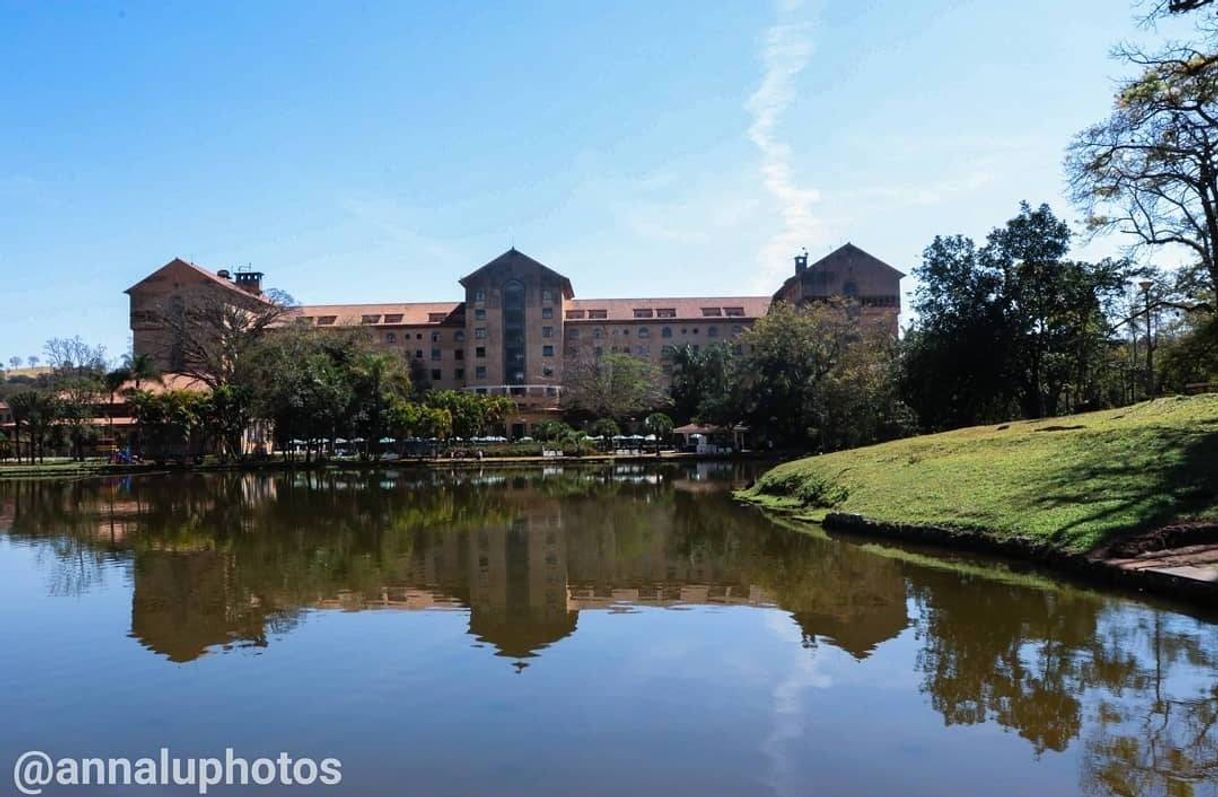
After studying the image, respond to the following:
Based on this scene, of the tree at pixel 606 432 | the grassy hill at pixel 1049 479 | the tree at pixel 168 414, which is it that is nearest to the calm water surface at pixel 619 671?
the grassy hill at pixel 1049 479

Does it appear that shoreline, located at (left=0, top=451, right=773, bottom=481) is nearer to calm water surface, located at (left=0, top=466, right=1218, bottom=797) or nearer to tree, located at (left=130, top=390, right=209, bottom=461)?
tree, located at (left=130, top=390, right=209, bottom=461)

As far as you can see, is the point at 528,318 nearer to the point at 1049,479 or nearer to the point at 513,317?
the point at 513,317

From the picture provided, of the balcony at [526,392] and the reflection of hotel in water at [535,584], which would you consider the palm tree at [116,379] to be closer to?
the balcony at [526,392]

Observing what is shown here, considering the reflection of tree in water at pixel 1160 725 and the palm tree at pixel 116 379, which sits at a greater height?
the palm tree at pixel 116 379

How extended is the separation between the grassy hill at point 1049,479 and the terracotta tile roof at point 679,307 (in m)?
68.4

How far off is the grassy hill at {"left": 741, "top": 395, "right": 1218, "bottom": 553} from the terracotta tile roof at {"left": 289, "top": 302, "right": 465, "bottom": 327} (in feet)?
246

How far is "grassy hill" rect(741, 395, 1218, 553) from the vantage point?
12898 millimetres

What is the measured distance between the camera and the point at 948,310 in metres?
36.4

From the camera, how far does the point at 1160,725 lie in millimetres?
6316

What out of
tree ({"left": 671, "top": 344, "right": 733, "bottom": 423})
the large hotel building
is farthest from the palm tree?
tree ({"left": 671, "top": 344, "right": 733, "bottom": 423})

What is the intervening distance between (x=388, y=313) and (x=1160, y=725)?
95.0 metres

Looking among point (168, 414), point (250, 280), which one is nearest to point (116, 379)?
point (168, 414)

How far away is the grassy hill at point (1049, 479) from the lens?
12.9 m

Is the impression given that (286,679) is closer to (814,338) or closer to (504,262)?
(814,338)
